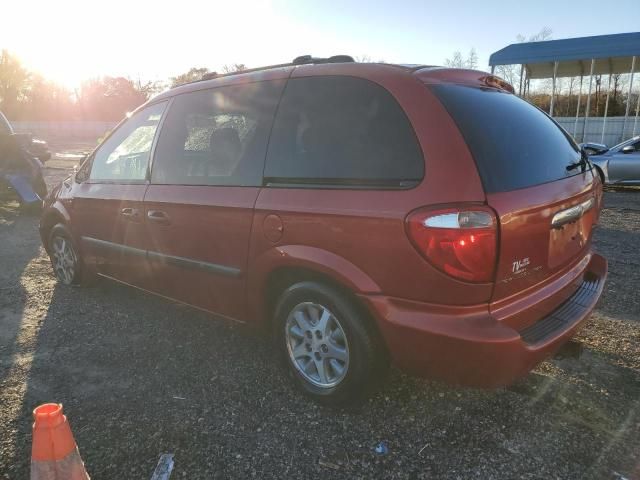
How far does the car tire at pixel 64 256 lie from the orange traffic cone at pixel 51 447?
297cm

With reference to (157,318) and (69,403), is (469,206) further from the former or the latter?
(157,318)

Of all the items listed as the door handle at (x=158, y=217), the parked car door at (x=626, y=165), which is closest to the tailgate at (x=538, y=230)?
the door handle at (x=158, y=217)

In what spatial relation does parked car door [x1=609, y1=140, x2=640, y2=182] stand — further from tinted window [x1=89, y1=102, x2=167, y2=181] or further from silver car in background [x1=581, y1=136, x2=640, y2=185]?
tinted window [x1=89, y1=102, x2=167, y2=181]

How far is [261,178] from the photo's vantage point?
2.84m

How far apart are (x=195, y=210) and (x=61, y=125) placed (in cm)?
5723

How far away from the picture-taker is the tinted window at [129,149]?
376cm

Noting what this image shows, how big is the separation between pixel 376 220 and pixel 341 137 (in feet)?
1.75

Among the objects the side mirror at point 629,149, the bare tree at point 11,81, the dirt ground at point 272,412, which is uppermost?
the bare tree at point 11,81

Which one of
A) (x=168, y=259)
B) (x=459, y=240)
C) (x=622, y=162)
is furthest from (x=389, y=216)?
(x=622, y=162)

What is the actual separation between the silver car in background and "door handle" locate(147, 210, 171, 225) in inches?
411

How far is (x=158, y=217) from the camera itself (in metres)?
3.43

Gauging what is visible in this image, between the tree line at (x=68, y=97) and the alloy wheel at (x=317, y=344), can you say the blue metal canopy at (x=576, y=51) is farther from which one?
the tree line at (x=68, y=97)

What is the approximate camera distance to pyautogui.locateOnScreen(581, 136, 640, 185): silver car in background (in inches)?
435

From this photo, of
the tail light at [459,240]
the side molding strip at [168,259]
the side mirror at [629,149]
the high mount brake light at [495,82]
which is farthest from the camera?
the side mirror at [629,149]
